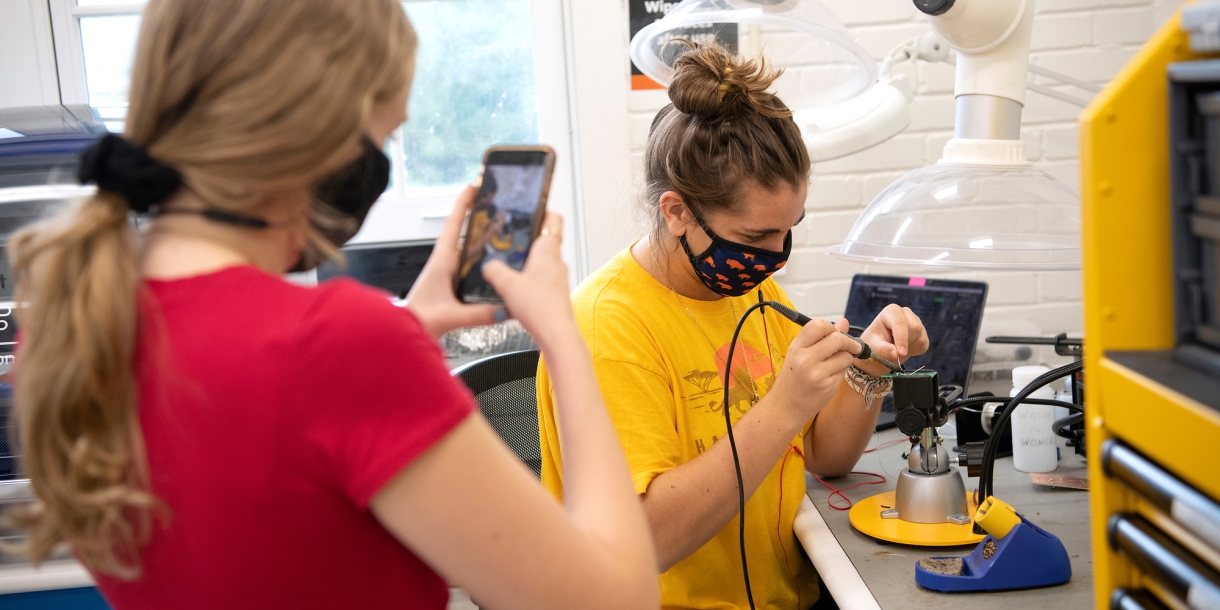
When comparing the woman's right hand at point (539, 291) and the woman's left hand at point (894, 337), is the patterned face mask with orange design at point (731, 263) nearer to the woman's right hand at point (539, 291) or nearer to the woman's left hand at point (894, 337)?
the woman's left hand at point (894, 337)

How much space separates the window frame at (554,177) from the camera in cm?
229

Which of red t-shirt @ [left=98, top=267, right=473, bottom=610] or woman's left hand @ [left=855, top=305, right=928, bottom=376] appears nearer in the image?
red t-shirt @ [left=98, top=267, right=473, bottom=610]

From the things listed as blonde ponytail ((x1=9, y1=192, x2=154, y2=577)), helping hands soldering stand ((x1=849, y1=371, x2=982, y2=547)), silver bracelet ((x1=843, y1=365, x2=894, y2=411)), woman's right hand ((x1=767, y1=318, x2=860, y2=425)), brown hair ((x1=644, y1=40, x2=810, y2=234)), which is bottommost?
helping hands soldering stand ((x1=849, y1=371, x2=982, y2=547))

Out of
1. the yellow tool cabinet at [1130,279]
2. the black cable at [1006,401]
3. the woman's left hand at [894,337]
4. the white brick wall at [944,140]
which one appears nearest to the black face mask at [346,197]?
the yellow tool cabinet at [1130,279]

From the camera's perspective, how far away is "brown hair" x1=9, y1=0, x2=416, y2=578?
1.90ft

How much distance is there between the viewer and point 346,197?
2.43 feet

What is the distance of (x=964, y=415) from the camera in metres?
1.54

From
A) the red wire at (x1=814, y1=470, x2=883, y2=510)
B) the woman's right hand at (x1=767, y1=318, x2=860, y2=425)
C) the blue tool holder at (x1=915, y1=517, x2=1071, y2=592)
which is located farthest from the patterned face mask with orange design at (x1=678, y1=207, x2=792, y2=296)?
the blue tool holder at (x1=915, y1=517, x2=1071, y2=592)

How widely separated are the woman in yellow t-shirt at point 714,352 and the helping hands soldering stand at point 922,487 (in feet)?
0.37

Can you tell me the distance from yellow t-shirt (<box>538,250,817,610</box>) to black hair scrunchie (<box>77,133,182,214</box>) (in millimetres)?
716

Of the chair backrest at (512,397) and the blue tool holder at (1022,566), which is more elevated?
the chair backrest at (512,397)

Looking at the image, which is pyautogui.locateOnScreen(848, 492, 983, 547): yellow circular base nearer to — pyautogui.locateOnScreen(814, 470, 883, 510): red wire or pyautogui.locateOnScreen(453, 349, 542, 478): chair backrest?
pyautogui.locateOnScreen(814, 470, 883, 510): red wire

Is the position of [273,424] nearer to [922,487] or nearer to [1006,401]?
[922,487]

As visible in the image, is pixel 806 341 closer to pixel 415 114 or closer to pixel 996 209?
pixel 996 209
